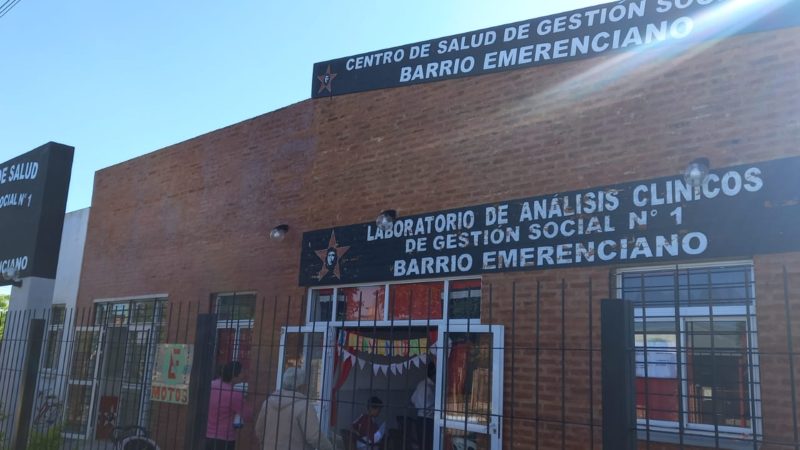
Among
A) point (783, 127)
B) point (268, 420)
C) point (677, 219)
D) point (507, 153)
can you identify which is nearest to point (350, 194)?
point (507, 153)

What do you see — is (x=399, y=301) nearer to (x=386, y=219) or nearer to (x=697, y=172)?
(x=386, y=219)

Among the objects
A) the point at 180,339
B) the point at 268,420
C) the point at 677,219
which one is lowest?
the point at 268,420

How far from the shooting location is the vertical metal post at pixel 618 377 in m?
3.53

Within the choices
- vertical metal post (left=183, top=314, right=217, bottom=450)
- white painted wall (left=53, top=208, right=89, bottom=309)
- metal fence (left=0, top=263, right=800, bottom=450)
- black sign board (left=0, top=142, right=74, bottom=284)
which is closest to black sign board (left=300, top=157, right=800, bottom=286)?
metal fence (left=0, top=263, right=800, bottom=450)

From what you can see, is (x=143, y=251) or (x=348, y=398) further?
(x=143, y=251)

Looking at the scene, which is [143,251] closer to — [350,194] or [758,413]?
[350,194]

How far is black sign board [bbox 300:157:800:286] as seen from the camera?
5.95 meters

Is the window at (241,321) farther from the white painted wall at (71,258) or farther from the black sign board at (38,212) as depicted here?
the white painted wall at (71,258)

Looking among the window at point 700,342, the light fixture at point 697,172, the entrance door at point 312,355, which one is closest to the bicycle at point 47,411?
the entrance door at point 312,355

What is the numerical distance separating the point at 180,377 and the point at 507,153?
15.5 feet

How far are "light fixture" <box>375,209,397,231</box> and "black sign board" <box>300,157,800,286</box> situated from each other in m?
0.06

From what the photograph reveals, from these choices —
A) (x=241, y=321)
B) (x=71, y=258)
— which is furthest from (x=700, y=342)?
(x=71, y=258)

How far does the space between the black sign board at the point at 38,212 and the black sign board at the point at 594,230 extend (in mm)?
3888

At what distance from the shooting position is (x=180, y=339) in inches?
435
